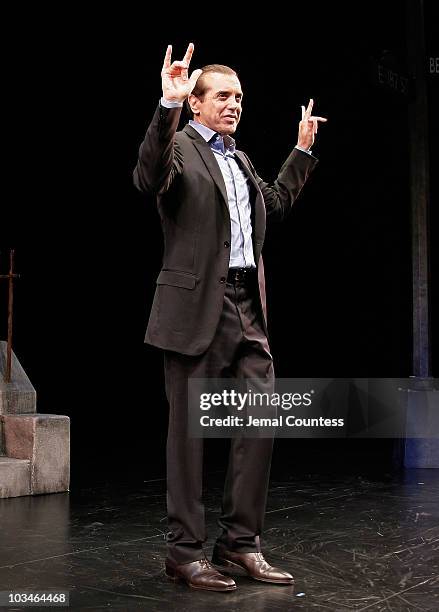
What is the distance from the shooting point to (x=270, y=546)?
3371 mm

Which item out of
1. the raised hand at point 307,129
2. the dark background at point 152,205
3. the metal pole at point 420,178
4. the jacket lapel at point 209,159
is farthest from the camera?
the dark background at point 152,205

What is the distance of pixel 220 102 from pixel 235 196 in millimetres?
281

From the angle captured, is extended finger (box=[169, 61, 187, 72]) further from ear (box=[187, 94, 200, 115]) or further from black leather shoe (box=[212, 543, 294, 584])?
black leather shoe (box=[212, 543, 294, 584])

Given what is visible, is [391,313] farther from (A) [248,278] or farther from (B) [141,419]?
(A) [248,278]

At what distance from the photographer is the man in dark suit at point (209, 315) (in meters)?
2.86

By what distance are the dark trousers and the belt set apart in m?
0.01

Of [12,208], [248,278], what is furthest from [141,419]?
[248,278]

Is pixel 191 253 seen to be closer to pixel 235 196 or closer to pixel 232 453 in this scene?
pixel 235 196

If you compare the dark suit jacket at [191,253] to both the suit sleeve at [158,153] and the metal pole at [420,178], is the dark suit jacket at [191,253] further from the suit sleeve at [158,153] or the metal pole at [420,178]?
the metal pole at [420,178]

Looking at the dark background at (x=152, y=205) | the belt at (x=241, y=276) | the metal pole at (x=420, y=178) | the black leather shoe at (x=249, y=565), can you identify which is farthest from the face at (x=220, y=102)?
the dark background at (x=152, y=205)

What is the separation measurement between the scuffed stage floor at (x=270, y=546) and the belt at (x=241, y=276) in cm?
87

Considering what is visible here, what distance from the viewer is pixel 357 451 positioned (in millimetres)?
5863

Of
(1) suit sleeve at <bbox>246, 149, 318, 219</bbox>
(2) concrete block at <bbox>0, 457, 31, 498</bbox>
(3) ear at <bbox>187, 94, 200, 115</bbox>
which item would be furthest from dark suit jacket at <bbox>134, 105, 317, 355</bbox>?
(2) concrete block at <bbox>0, 457, 31, 498</bbox>

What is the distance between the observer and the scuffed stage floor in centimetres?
272
